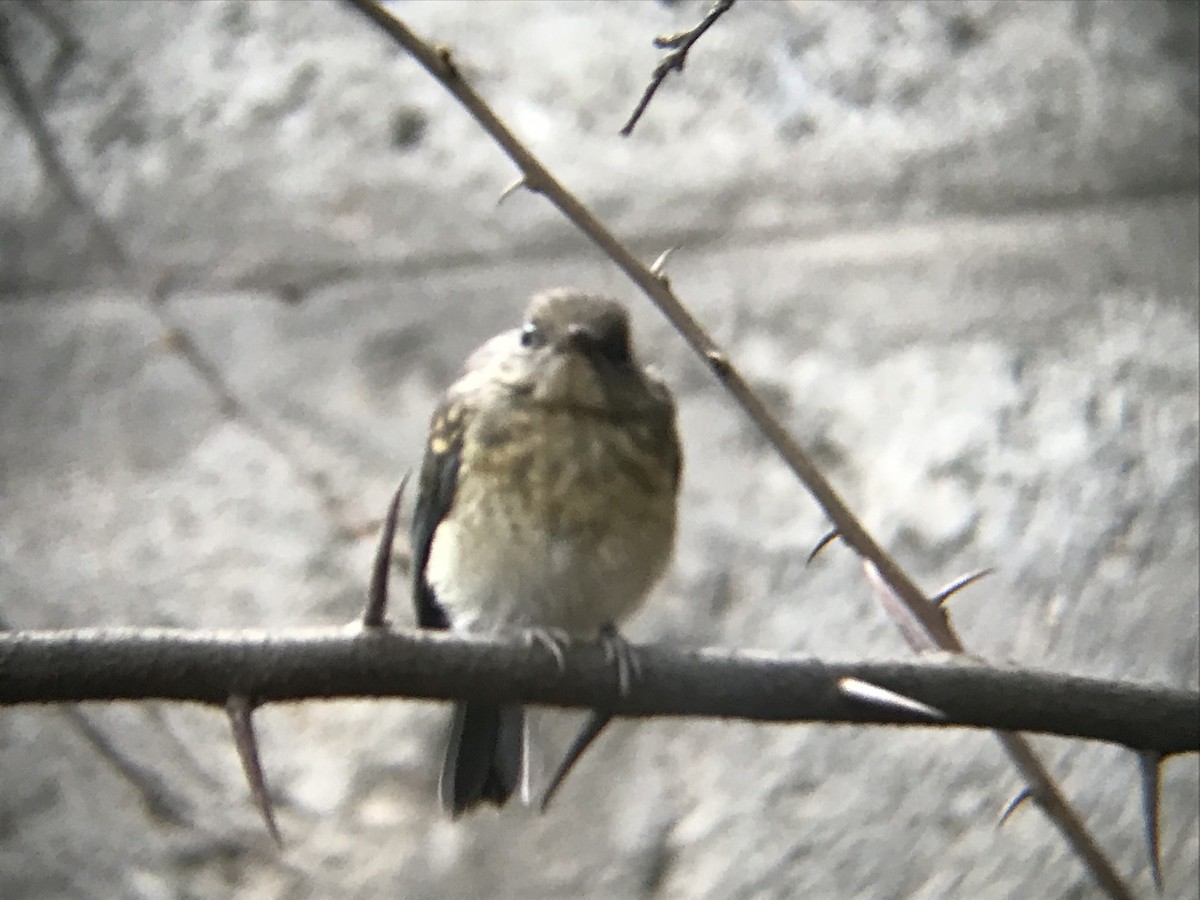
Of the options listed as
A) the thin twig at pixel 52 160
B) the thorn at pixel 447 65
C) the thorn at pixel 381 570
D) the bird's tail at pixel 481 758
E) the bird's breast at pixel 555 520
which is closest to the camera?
the thorn at pixel 381 570

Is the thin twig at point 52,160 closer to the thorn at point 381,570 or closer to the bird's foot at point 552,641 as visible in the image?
the bird's foot at point 552,641

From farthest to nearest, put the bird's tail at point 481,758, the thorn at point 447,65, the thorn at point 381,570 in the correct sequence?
the bird's tail at point 481,758 < the thorn at point 447,65 < the thorn at point 381,570

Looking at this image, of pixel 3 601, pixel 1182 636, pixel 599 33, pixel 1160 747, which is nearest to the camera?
pixel 1160 747

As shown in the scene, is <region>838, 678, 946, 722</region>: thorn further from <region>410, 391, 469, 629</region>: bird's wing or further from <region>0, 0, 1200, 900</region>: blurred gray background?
<region>0, 0, 1200, 900</region>: blurred gray background

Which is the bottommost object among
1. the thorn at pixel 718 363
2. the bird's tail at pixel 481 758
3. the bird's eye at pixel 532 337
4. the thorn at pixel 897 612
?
the bird's tail at pixel 481 758

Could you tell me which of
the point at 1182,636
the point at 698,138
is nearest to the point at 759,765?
the point at 1182,636

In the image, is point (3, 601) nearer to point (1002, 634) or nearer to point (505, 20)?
point (505, 20)

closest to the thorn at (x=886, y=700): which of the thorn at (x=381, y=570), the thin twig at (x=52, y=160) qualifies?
the thorn at (x=381, y=570)
